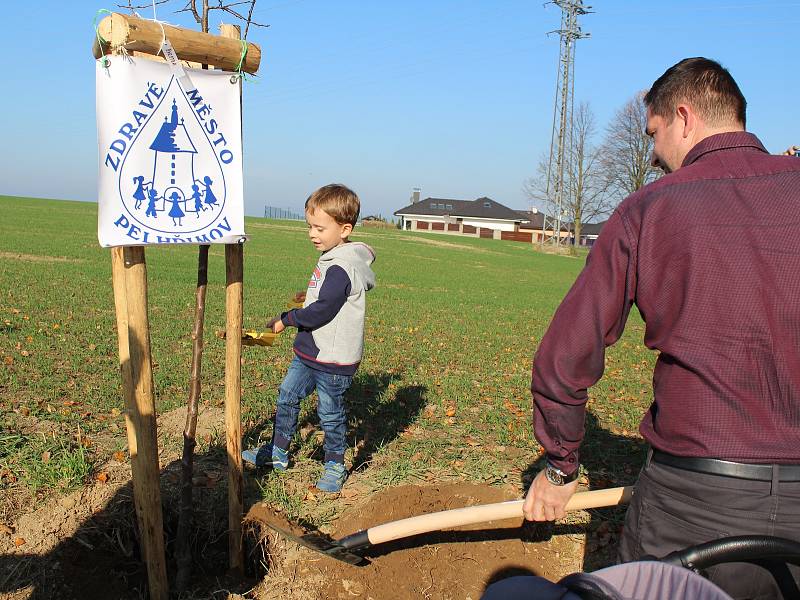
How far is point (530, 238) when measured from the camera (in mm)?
97000

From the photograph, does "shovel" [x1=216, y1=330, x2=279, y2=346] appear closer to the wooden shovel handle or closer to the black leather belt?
the wooden shovel handle

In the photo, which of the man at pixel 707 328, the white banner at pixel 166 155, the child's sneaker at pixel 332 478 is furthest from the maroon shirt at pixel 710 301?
the child's sneaker at pixel 332 478

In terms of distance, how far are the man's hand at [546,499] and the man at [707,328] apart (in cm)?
24

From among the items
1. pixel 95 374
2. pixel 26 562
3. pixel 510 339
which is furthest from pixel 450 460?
pixel 510 339

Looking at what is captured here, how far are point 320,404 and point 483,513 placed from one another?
193 cm

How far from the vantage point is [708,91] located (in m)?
2.22

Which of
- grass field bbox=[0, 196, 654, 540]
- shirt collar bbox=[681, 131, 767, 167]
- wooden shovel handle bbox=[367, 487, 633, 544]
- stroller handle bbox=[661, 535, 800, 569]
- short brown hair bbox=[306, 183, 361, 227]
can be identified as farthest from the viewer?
grass field bbox=[0, 196, 654, 540]

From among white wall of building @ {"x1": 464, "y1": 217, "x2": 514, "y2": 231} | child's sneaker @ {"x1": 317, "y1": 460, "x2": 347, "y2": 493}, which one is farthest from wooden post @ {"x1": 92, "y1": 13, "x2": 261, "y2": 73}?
white wall of building @ {"x1": 464, "y1": 217, "x2": 514, "y2": 231}

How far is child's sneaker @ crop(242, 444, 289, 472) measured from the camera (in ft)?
15.6

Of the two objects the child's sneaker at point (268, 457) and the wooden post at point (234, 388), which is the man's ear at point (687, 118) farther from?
the child's sneaker at point (268, 457)

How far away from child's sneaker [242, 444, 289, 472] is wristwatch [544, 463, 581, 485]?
2.70 meters

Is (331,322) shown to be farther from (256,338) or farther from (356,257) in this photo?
(256,338)

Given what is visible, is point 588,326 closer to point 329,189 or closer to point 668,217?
point 668,217

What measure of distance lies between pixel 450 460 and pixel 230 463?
198cm
